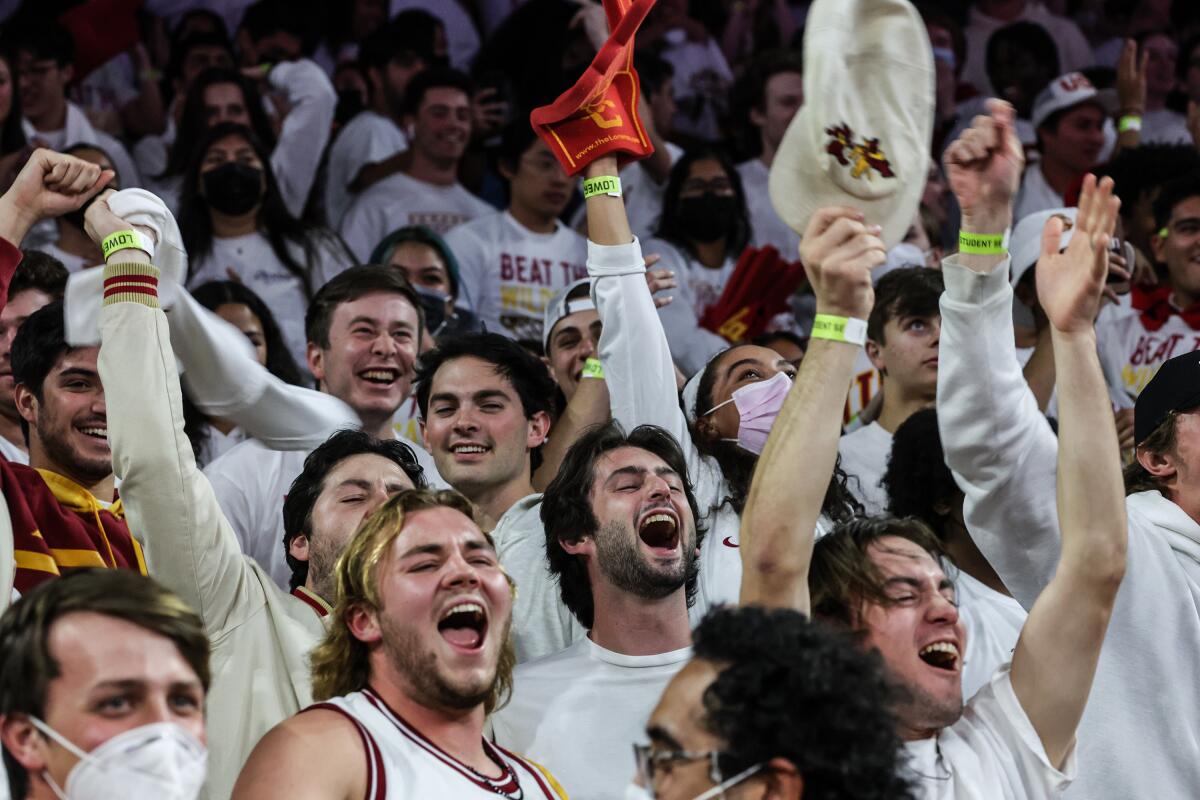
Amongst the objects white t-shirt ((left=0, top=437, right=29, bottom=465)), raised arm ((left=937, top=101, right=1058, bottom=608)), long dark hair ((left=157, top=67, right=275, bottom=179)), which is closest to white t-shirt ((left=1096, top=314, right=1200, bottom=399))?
raised arm ((left=937, top=101, right=1058, bottom=608))

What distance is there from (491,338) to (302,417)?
61 cm

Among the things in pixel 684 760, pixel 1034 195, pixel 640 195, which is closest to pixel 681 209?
pixel 640 195

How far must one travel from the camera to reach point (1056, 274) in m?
3.43

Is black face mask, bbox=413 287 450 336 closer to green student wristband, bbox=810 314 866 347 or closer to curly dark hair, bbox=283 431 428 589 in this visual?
curly dark hair, bbox=283 431 428 589

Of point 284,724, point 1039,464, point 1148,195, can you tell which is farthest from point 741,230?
point 284,724

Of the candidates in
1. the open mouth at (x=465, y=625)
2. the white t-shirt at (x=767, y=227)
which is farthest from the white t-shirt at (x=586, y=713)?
the white t-shirt at (x=767, y=227)

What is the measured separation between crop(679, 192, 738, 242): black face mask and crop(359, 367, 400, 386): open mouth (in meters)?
2.27

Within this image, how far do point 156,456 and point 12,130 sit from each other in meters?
3.69

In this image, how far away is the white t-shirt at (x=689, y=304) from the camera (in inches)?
254

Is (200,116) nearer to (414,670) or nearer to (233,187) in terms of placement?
(233,187)

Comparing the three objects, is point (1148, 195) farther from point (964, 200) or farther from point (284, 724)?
point (284, 724)

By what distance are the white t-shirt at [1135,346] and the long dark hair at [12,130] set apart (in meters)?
4.13

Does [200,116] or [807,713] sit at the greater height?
[200,116]

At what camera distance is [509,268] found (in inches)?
275
